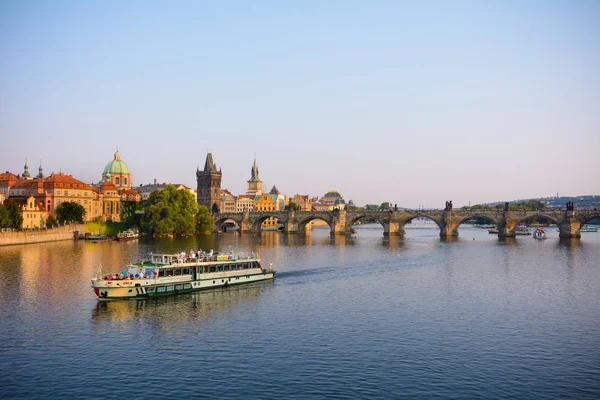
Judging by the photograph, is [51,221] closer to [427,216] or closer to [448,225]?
[427,216]

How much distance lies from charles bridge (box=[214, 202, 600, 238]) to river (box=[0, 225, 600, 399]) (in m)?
77.9

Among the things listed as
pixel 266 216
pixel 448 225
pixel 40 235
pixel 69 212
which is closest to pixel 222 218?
pixel 266 216

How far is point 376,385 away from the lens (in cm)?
3177

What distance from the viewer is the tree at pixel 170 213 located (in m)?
144

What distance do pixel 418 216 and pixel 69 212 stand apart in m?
86.1

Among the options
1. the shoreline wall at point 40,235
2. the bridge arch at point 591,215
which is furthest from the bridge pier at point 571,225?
the shoreline wall at point 40,235

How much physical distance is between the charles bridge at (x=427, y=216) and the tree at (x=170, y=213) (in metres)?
27.8

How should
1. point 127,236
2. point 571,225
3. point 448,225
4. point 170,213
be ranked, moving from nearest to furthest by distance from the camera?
point 127,236
point 571,225
point 170,213
point 448,225

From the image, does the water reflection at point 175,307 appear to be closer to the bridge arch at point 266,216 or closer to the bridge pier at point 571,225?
the bridge pier at point 571,225

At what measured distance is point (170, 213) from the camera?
146 m

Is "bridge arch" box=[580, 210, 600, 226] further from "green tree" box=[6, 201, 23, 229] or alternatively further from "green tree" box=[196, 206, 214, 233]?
"green tree" box=[6, 201, 23, 229]

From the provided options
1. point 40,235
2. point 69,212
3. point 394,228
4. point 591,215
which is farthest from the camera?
point 394,228

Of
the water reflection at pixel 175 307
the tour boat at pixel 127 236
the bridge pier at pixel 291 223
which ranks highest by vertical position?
the bridge pier at pixel 291 223

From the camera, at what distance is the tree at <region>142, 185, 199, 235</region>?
14362cm
